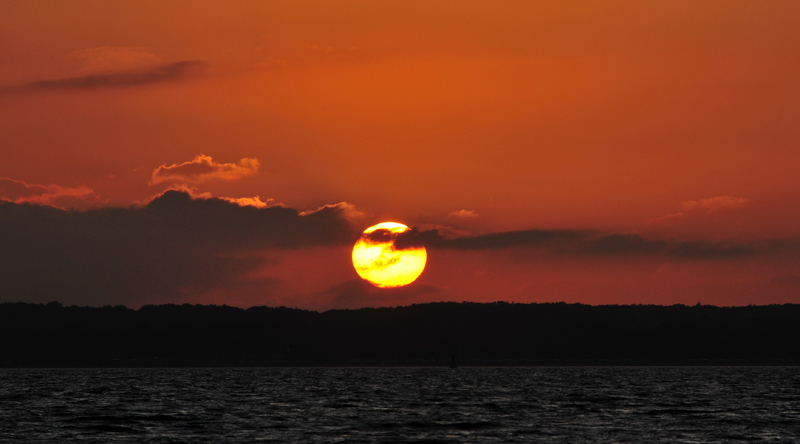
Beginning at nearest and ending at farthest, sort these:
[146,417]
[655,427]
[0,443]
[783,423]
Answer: [0,443]
[655,427]
[783,423]
[146,417]

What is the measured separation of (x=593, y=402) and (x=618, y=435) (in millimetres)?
48783

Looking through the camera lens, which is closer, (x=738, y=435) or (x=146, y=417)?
(x=738, y=435)

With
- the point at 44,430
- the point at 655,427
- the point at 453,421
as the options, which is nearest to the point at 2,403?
the point at 44,430

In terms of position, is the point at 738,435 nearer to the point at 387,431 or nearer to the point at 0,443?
the point at 387,431

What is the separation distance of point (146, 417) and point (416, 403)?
135 feet

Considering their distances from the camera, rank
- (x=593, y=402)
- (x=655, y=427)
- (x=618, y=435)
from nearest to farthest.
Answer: (x=618, y=435), (x=655, y=427), (x=593, y=402)

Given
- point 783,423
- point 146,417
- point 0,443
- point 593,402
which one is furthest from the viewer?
point 593,402

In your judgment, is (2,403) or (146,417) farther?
(2,403)

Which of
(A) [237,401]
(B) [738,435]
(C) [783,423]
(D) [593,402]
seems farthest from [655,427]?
(A) [237,401]

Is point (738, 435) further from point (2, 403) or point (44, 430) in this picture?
point (2, 403)

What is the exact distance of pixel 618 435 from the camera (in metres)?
78.4

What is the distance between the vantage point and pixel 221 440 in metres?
74.9

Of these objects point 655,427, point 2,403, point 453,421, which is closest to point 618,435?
point 655,427

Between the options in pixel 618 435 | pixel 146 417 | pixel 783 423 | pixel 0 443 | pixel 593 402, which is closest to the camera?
pixel 0 443
